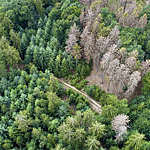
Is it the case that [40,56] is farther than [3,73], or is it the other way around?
[40,56]

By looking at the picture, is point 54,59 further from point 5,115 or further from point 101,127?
point 101,127

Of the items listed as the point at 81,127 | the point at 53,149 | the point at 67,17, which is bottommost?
the point at 53,149

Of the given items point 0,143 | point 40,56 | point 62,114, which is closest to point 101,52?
point 40,56

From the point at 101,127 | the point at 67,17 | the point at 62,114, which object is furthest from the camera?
the point at 67,17

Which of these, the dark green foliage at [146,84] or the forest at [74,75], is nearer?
the forest at [74,75]

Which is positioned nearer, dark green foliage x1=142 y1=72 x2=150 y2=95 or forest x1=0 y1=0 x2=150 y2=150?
forest x1=0 y1=0 x2=150 y2=150

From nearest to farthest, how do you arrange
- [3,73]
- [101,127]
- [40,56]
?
[101,127], [3,73], [40,56]

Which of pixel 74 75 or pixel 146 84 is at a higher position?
pixel 146 84

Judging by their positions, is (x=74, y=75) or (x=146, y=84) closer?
(x=146, y=84)
